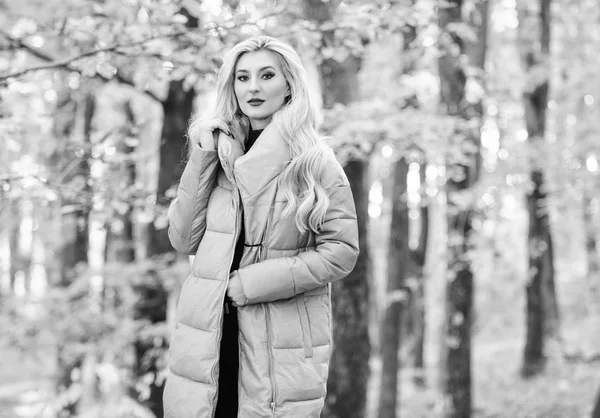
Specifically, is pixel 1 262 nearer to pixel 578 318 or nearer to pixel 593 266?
pixel 593 266

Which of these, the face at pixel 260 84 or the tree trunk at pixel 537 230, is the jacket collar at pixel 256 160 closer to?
the face at pixel 260 84

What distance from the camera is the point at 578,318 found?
18.5m

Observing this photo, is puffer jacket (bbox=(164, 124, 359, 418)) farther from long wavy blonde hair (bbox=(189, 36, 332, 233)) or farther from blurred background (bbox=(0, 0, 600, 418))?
blurred background (bbox=(0, 0, 600, 418))

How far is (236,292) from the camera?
2709mm

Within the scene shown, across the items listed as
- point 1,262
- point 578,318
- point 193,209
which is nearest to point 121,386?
point 193,209

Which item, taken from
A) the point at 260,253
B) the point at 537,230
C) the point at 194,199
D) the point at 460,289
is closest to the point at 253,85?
the point at 194,199

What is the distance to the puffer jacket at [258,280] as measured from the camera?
2.68m

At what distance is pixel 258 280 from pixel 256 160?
1.70 ft

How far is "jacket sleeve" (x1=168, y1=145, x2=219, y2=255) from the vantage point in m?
2.89

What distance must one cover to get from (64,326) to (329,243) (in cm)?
523

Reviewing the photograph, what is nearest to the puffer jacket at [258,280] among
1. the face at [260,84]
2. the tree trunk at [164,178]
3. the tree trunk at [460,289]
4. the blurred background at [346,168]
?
the face at [260,84]

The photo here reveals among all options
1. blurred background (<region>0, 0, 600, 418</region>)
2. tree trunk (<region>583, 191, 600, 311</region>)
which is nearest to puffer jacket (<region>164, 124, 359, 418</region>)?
blurred background (<region>0, 0, 600, 418</region>)

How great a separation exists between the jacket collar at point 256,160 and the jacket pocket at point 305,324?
0.50 m

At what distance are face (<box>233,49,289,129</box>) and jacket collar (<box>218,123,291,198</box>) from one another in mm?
137
